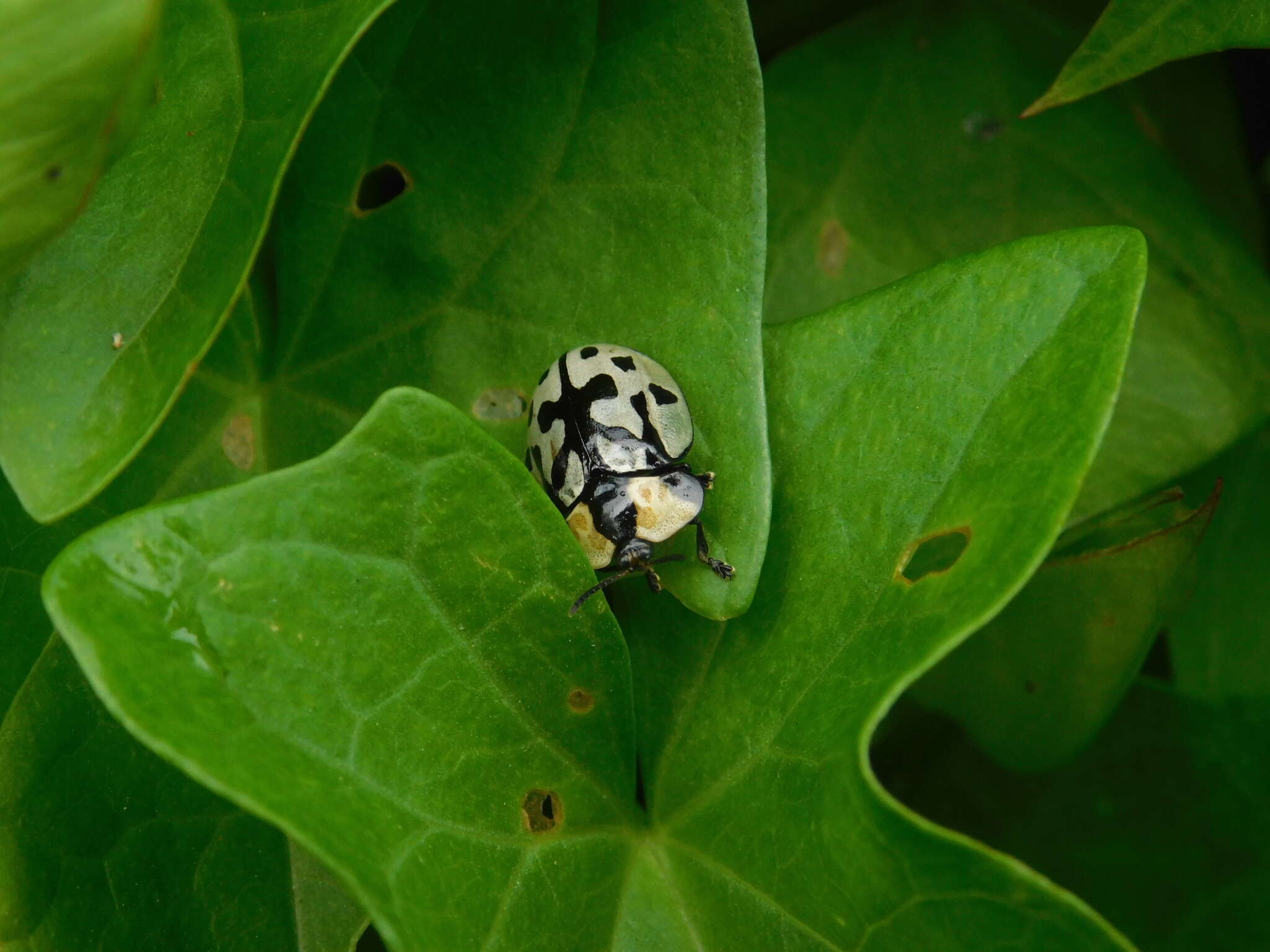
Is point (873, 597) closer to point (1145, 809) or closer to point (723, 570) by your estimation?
point (723, 570)

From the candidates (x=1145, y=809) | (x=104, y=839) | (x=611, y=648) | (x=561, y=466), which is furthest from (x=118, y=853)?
(x=1145, y=809)

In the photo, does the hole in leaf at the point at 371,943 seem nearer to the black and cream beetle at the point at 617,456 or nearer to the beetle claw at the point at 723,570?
the black and cream beetle at the point at 617,456

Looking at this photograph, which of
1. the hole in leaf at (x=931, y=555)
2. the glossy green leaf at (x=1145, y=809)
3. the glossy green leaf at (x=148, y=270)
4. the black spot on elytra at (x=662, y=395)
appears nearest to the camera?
the hole in leaf at (x=931, y=555)

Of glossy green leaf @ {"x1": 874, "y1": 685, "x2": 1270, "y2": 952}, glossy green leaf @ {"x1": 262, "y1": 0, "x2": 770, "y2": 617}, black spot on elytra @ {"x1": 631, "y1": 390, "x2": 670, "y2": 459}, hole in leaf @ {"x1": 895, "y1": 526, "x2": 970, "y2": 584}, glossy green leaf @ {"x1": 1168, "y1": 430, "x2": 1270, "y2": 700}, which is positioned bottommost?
glossy green leaf @ {"x1": 874, "y1": 685, "x2": 1270, "y2": 952}

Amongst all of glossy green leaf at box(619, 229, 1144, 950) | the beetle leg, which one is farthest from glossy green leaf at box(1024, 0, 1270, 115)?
the beetle leg

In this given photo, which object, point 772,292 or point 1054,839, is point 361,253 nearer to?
point 772,292

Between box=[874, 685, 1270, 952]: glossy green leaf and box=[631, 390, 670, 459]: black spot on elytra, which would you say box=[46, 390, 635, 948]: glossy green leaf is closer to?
box=[631, 390, 670, 459]: black spot on elytra

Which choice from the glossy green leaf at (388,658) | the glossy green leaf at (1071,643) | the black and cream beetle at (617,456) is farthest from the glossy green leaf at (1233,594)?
the glossy green leaf at (388,658)
